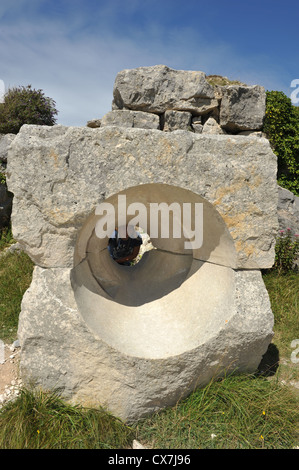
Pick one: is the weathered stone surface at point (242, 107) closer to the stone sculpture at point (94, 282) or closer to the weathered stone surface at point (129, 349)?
the stone sculpture at point (94, 282)

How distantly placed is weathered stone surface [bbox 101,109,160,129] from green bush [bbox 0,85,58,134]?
10.6ft

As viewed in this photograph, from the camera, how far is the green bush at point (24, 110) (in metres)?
6.46

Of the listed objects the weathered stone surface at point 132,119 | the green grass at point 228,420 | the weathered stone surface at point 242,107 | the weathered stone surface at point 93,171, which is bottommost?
the green grass at point 228,420

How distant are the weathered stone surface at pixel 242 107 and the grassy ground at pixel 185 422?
2991 millimetres

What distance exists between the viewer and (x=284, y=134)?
570 cm

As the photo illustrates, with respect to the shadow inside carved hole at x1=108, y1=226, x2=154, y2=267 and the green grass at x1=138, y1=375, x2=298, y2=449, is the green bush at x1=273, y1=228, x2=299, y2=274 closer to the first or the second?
the green grass at x1=138, y1=375, x2=298, y2=449

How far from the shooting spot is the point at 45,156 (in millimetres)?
2098

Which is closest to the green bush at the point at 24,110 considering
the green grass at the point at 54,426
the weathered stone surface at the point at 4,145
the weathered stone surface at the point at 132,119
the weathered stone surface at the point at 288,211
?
the weathered stone surface at the point at 4,145

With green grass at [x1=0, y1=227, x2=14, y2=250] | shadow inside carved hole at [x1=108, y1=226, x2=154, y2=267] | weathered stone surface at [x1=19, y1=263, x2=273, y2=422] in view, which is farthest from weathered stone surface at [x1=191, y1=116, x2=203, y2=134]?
green grass at [x1=0, y1=227, x2=14, y2=250]

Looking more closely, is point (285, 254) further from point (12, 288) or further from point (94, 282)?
point (12, 288)

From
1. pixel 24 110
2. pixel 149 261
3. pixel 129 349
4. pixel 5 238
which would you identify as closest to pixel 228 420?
pixel 129 349

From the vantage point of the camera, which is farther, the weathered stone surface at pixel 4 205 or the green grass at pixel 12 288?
the weathered stone surface at pixel 4 205
